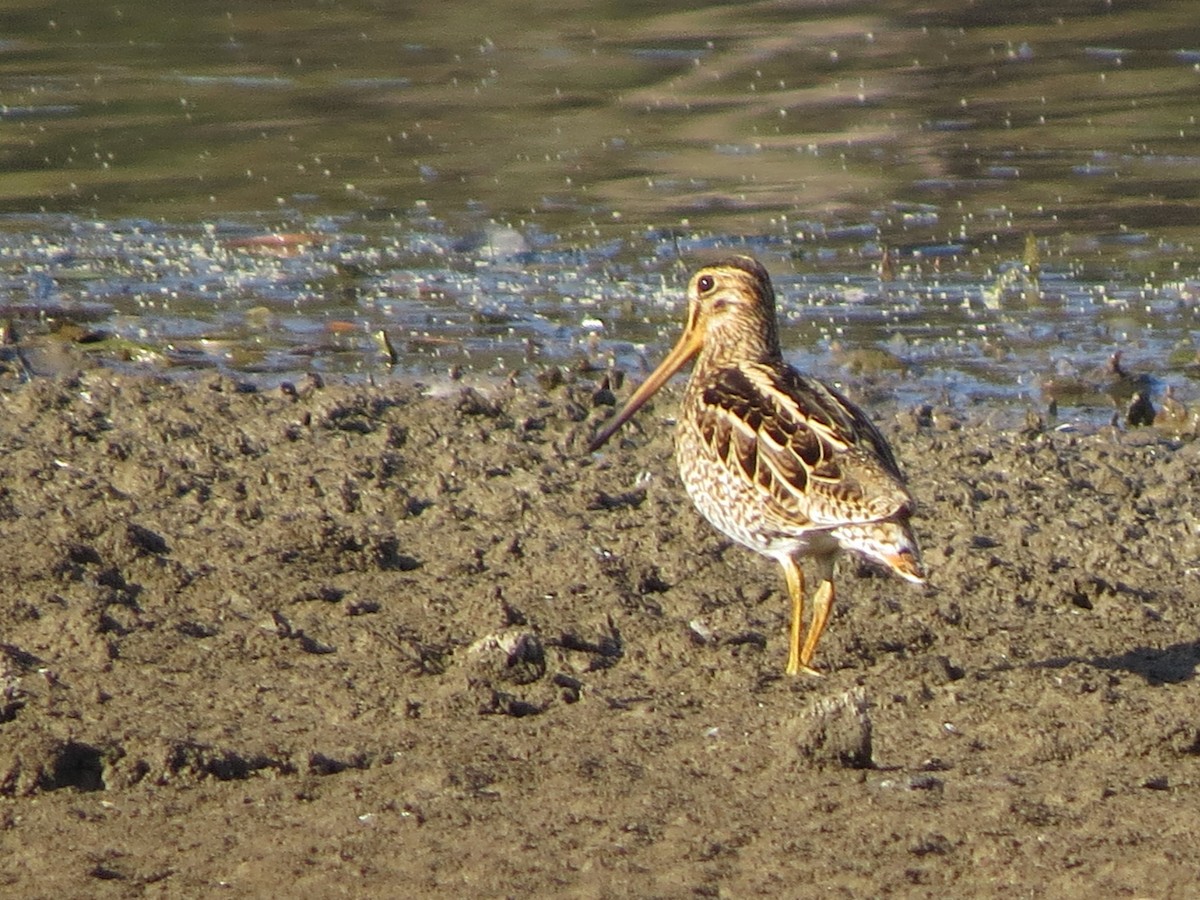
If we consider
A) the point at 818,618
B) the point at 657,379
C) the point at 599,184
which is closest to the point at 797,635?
the point at 818,618

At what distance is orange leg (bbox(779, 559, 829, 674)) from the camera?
529 centimetres

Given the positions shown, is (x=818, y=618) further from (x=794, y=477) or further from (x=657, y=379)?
(x=657, y=379)

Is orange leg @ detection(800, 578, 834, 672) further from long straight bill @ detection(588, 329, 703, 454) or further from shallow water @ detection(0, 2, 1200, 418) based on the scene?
shallow water @ detection(0, 2, 1200, 418)

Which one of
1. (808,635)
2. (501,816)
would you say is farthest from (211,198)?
(501,816)

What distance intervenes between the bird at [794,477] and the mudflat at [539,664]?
264 mm

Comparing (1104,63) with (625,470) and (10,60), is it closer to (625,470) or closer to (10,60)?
(10,60)

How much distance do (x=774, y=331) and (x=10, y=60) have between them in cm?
1094

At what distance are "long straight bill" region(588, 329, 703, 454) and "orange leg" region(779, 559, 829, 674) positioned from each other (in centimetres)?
100

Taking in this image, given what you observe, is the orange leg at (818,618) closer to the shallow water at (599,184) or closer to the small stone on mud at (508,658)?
the small stone on mud at (508,658)

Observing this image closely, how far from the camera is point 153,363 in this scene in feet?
27.0

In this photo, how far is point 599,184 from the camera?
1159cm

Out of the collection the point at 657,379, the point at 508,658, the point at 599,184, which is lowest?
the point at 599,184

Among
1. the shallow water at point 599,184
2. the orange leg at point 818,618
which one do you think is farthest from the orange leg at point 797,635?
the shallow water at point 599,184

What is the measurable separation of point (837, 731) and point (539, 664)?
901 mm
